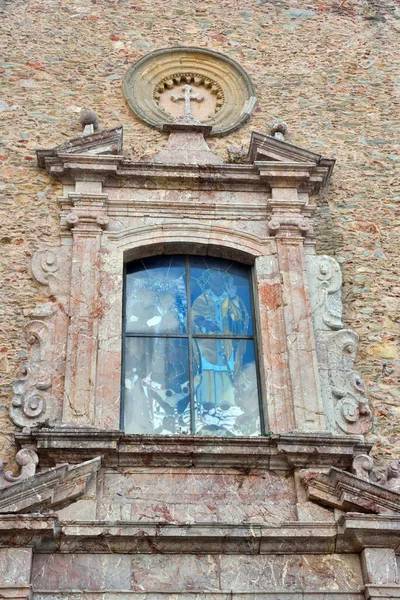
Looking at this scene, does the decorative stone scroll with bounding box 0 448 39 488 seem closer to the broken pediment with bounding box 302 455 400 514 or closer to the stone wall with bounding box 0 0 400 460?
the stone wall with bounding box 0 0 400 460

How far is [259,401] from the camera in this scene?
24.6 feet

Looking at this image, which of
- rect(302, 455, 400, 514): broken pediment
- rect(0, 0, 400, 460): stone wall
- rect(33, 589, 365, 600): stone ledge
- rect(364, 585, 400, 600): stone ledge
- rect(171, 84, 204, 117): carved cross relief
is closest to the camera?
rect(33, 589, 365, 600): stone ledge

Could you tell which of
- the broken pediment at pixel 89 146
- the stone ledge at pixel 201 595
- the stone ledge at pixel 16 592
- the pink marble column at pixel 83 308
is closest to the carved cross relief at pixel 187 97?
the broken pediment at pixel 89 146

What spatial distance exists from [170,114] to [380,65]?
2.31 metres

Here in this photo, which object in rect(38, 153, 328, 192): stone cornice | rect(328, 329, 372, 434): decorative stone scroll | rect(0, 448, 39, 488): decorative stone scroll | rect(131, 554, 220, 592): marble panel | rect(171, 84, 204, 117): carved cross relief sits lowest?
rect(131, 554, 220, 592): marble panel

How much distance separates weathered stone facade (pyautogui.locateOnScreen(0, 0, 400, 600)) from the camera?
6270 mm

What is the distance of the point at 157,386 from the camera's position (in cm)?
748

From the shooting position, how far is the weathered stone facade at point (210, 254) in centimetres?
627

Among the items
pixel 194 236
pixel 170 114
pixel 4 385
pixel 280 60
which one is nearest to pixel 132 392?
pixel 4 385

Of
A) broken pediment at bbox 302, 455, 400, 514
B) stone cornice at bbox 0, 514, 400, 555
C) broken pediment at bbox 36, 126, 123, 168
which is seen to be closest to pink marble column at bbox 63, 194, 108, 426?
broken pediment at bbox 36, 126, 123, 168

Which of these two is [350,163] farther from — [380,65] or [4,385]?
[4,385]

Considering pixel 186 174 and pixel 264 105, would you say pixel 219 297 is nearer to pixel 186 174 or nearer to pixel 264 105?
pixel 186 174

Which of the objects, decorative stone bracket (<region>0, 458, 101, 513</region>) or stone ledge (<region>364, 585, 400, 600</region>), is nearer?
stone ledge (<region>364, 585, 400, 600</region>)

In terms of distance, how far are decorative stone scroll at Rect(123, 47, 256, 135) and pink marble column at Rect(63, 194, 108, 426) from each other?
5.07 ft
